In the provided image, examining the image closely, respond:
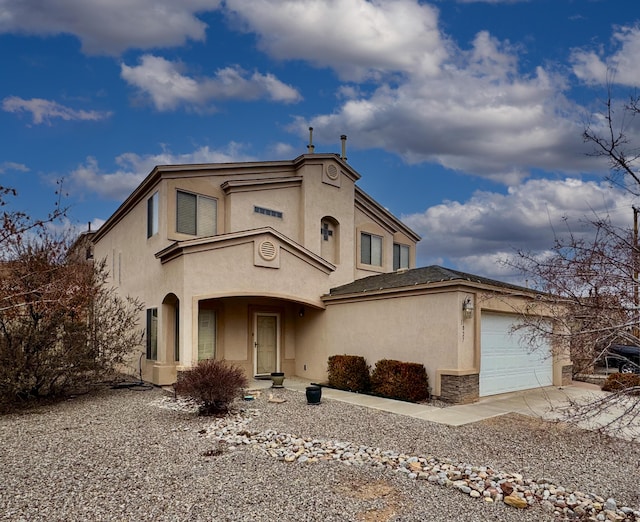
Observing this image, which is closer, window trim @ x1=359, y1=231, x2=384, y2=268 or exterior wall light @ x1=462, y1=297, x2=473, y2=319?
exterior wall light @ x1=462, y1=297, x2=473, y2=319

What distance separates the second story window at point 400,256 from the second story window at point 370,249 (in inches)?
66.9

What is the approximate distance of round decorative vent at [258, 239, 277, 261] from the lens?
14.2 metres

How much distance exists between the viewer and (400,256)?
22922 mm

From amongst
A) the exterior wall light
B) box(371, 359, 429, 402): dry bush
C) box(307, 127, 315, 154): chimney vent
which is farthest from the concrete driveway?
box(307, 127, 315, 154): chimney vent

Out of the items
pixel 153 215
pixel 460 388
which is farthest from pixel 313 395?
pixel 153 215

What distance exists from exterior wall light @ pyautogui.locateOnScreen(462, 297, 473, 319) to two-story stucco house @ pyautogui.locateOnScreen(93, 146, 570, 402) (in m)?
0.03

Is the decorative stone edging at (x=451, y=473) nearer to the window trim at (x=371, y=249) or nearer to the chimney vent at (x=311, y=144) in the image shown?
the window trim at (x=371, y=249)

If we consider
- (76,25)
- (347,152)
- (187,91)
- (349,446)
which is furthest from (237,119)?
(349,446)

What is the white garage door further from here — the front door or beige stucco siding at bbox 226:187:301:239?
beige stucco siding at bbox 226:187:301:239

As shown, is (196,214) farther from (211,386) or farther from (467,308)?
(467,308)

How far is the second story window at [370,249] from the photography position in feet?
66.5

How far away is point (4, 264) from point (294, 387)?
26.5 feet

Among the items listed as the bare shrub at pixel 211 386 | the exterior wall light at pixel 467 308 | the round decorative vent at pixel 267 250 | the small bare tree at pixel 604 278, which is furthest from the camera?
the round decorative vent at pixel 267 250

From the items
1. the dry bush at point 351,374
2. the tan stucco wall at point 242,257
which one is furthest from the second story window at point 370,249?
the dry bush at point 351,374
